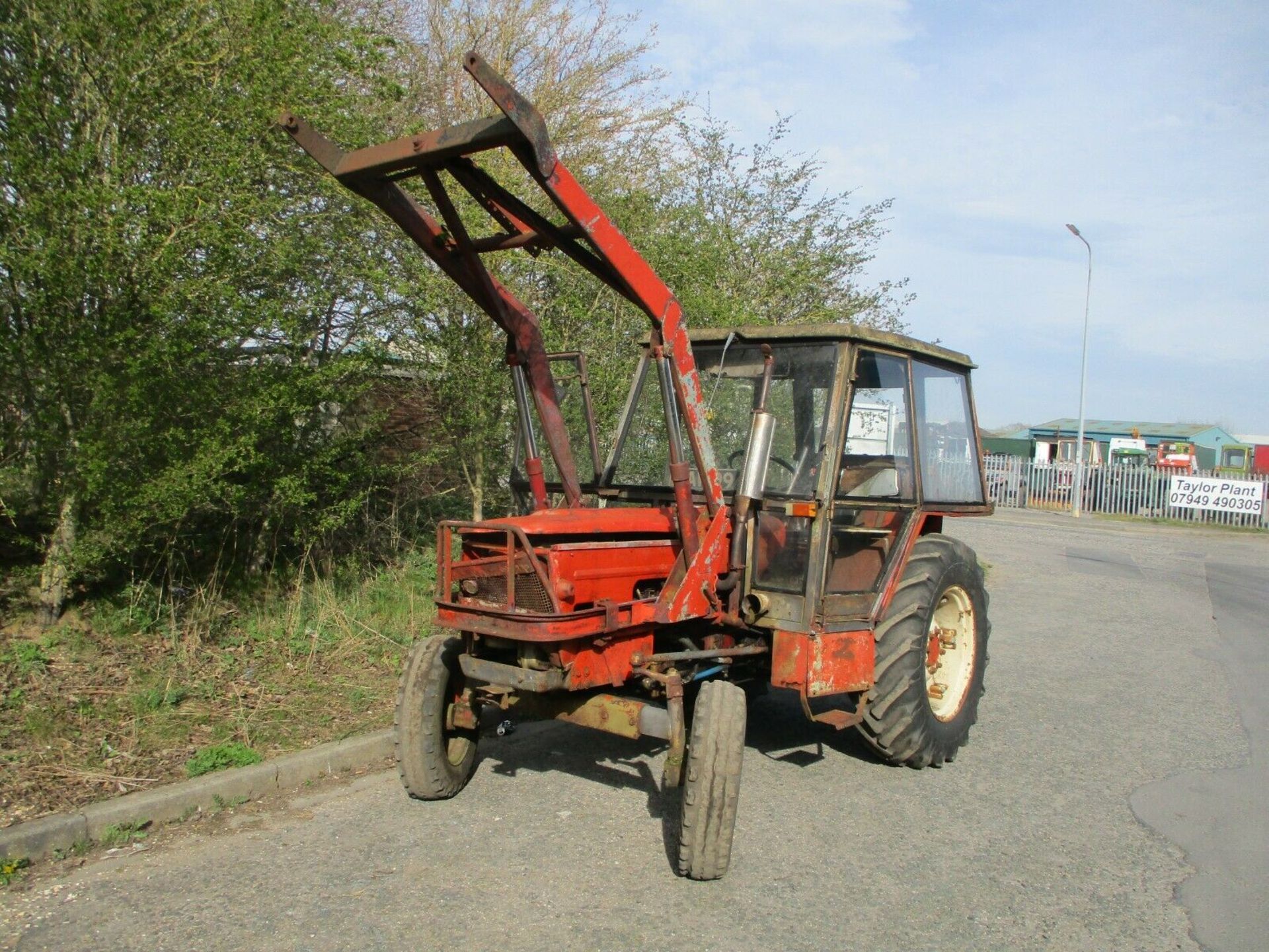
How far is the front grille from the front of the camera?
15.0ft

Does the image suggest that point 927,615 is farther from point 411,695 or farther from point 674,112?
point 674,112

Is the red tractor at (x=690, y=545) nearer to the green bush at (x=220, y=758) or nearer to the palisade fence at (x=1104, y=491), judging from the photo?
the green bush at (x=220, y=758)

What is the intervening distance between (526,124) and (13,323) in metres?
3.62

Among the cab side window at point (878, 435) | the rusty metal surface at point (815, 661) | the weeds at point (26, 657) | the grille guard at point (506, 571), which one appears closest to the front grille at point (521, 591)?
the grille guard at point (506, 571)

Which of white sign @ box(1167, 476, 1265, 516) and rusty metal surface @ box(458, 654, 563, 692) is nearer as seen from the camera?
rusty metal surface @ box(458, 654, 563, 692)

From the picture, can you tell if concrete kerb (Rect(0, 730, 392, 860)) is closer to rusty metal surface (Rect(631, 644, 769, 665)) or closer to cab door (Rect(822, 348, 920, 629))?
rusty metal surface (Rect(631, 644, 769, 665))

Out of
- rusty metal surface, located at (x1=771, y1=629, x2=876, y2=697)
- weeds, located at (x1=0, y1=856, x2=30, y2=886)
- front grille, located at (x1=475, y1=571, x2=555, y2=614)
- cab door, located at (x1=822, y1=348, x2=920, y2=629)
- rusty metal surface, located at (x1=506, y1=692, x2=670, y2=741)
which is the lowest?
weeds, located at (x1=0, y1=856, x2=30, y2=886)

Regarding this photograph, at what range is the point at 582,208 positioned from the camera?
4.36m

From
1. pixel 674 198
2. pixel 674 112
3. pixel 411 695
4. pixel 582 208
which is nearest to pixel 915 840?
pixel 411 695

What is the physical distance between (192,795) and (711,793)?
2431 millimetres

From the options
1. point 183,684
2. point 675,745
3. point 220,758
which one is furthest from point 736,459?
point 183,684

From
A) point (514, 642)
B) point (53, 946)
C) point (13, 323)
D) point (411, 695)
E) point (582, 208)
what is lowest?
point (53, 946)

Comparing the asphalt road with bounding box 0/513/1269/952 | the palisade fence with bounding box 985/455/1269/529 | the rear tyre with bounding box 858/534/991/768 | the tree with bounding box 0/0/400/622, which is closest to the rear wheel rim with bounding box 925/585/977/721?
the rear tyre with bounding box 858/534/991/768

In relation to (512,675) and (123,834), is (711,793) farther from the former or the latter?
(123,834)
